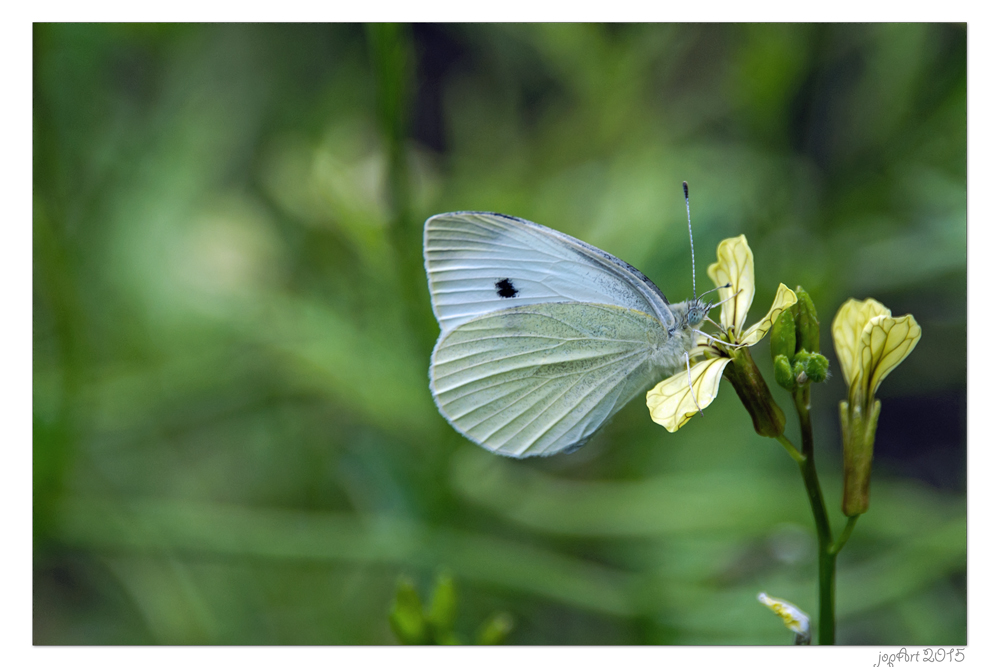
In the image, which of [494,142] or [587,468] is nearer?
[587,468]

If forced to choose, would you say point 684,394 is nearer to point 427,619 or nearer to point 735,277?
point 735,277

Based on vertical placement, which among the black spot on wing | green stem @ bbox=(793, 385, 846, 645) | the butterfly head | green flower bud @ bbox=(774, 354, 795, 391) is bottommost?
green stem @ bbox=(793, 385, 846, 645)

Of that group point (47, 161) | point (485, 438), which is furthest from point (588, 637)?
point (47, 161)

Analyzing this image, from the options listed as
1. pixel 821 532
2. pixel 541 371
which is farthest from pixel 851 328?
pixel 541 371

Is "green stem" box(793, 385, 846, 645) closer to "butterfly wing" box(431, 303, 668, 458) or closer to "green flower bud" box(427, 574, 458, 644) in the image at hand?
"butterfly wing" box(431, 303, 668, 458)

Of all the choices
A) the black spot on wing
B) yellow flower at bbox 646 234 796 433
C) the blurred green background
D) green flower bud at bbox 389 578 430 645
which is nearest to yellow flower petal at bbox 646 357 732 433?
yellow flower at bbox 646 234 796 433

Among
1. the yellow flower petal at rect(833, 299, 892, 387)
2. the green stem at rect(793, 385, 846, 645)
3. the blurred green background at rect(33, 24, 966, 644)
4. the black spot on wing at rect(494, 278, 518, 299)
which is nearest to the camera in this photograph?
the green stem at rect(793, 385, 846, 645)

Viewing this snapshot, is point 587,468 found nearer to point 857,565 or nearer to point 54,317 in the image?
point 857,565
